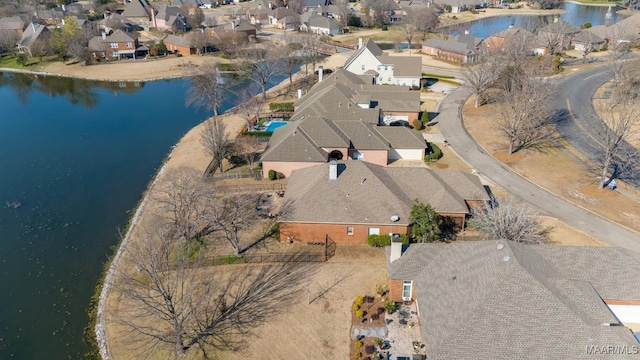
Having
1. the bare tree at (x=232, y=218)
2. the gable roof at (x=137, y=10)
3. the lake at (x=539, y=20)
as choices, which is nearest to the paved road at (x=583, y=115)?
the bare tree at (x=232, y=218)

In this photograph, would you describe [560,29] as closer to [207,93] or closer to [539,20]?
[539,20]

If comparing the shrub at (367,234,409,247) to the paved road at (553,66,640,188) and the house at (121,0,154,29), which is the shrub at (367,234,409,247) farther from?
the house at (121,0,154,29)

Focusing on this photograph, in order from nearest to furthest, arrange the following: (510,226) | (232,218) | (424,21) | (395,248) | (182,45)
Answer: (395,248) < (510,226) < (232,218) < (182,45) < (424,21)

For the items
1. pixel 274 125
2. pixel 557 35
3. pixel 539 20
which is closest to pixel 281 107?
pixel 274 125

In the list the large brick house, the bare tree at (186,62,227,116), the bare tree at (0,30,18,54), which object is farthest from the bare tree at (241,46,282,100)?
the bare tree at (0,30,18,54)

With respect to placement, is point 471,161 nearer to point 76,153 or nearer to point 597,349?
point 597,349
